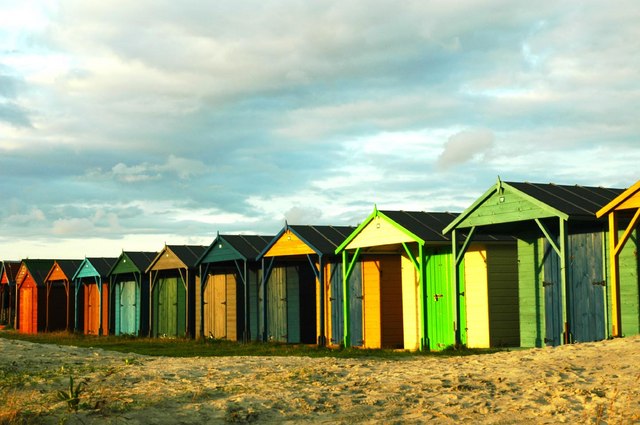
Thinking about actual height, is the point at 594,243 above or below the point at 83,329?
above

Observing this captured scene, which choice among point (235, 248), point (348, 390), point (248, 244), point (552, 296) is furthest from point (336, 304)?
point (348, 390)

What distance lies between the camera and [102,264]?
41188 mm

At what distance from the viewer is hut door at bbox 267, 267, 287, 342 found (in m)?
28.7

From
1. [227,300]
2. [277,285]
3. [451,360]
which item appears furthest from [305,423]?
[227,300]

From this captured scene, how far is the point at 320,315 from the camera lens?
→ 25984 millimetres

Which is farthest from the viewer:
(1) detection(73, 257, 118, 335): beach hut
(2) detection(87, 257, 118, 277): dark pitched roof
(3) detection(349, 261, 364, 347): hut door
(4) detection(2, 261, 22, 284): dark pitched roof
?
(4) detection(2, 261, 22, 284): dark pitched roof

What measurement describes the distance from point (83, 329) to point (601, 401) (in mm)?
37541

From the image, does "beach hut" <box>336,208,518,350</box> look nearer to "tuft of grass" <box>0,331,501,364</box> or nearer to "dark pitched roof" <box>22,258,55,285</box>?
"tuft of grass" <box>0,331,501,364</box>

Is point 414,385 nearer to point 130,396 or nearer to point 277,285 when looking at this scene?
point 130,396

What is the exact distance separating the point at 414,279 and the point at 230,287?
10218 mm

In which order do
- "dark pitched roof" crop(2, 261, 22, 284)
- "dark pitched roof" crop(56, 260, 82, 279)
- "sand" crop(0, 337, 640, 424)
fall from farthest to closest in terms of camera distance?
"dark pitched roof" crop(2, 261, 22, 284) < "dark pitched roof" crop(56, 260, 82, 279) < "sand" crop(0, 337, 640, 424)

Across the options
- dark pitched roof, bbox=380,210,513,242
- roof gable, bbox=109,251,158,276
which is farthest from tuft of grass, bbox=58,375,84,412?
roof gable, bbox=109,251,158,276

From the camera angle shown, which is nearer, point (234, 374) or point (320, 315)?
point (234, 374)

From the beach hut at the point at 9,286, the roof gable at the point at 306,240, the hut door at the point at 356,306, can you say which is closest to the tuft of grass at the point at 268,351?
the hut door at the point at 356,306
